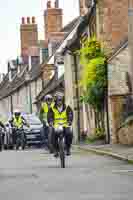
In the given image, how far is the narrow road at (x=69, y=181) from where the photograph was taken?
452 inches

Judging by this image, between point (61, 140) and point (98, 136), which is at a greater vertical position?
point (98, 136)

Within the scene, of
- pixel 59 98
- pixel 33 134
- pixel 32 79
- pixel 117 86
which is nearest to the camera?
pixel 59 98

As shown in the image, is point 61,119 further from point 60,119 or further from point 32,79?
point 32,79

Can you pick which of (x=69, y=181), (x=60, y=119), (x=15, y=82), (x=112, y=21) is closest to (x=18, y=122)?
(x=112, y=21)

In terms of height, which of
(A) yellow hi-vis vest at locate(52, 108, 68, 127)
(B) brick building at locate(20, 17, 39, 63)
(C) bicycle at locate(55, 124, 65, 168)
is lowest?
(C) bicycle at locate(55, 124, 65, 168)

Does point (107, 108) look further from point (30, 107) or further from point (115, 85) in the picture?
point (30, 107)

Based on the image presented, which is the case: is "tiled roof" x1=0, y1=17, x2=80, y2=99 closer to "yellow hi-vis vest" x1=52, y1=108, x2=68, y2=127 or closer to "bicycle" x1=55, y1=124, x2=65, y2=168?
"yellow hi-vis vest" x1=52, y1=108, x2=68, y2=127

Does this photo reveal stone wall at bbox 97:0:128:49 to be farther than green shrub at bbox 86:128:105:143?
No

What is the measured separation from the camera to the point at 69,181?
13844mm

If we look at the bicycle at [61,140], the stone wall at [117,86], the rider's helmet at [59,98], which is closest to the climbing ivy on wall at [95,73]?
the stone wall at [117,86]

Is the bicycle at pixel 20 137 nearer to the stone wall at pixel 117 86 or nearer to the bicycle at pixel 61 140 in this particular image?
the stone wall at pixel 117 86

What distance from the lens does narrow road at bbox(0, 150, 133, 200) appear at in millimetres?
11469

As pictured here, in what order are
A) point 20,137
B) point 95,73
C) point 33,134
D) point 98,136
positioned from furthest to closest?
1. point 33,134
2. point 98,136
3. point 95,73
4. point 20,137

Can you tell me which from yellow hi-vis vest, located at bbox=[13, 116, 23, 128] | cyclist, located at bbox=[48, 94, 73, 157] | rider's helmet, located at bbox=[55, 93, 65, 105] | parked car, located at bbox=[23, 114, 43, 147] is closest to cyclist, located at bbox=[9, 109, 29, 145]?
yellow hi-vis vest, located at bbox=[13, 116, 23, 128]
